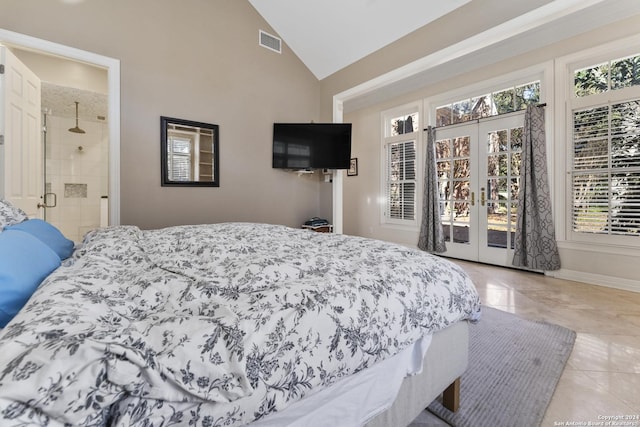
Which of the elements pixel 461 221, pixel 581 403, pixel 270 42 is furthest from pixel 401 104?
pixel 581 403

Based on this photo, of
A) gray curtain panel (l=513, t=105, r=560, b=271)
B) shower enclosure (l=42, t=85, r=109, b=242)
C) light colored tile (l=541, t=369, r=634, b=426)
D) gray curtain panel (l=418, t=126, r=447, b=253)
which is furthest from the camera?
shower enclosure (l=42, t=85, r=109, b=242)

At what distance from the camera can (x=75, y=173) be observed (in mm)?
4969

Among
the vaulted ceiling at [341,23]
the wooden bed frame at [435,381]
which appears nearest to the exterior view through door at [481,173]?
the vaulted ceiling at [341,23]

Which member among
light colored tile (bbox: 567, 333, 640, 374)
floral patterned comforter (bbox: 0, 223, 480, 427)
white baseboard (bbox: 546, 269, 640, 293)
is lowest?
light colored tile (bbox: 567, 333, 640, 374)

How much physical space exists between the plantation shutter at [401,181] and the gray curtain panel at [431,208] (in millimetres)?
321

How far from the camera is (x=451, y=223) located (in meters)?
4.39

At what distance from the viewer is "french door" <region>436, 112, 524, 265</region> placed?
3.74 metres

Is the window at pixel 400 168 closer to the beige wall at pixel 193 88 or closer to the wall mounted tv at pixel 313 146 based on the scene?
the wall mounted tv at pixel 313 146

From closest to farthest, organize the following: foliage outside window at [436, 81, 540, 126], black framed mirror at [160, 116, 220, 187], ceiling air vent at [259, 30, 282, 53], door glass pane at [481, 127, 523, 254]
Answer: black framed mirror at [160, 116, 220, 187], foliage outside window at [436, 81, 540, 126], door glass pane at [481, 127, 523, 254], ceiling air vent at [259, 30, 282, 53]

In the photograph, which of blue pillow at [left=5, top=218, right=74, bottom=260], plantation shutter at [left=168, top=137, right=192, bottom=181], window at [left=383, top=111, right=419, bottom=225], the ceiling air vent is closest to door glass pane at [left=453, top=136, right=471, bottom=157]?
window at [left=383, top=111, right=419, bottom=225]

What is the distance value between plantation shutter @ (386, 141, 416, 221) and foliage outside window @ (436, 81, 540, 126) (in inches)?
25.8

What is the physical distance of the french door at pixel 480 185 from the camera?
3738 mm

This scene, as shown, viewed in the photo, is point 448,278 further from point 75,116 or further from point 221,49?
point 75,116

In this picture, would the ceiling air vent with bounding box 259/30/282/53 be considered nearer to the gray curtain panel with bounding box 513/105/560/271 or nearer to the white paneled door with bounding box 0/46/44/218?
the white paneled door with bounding box 0/46/44/218
